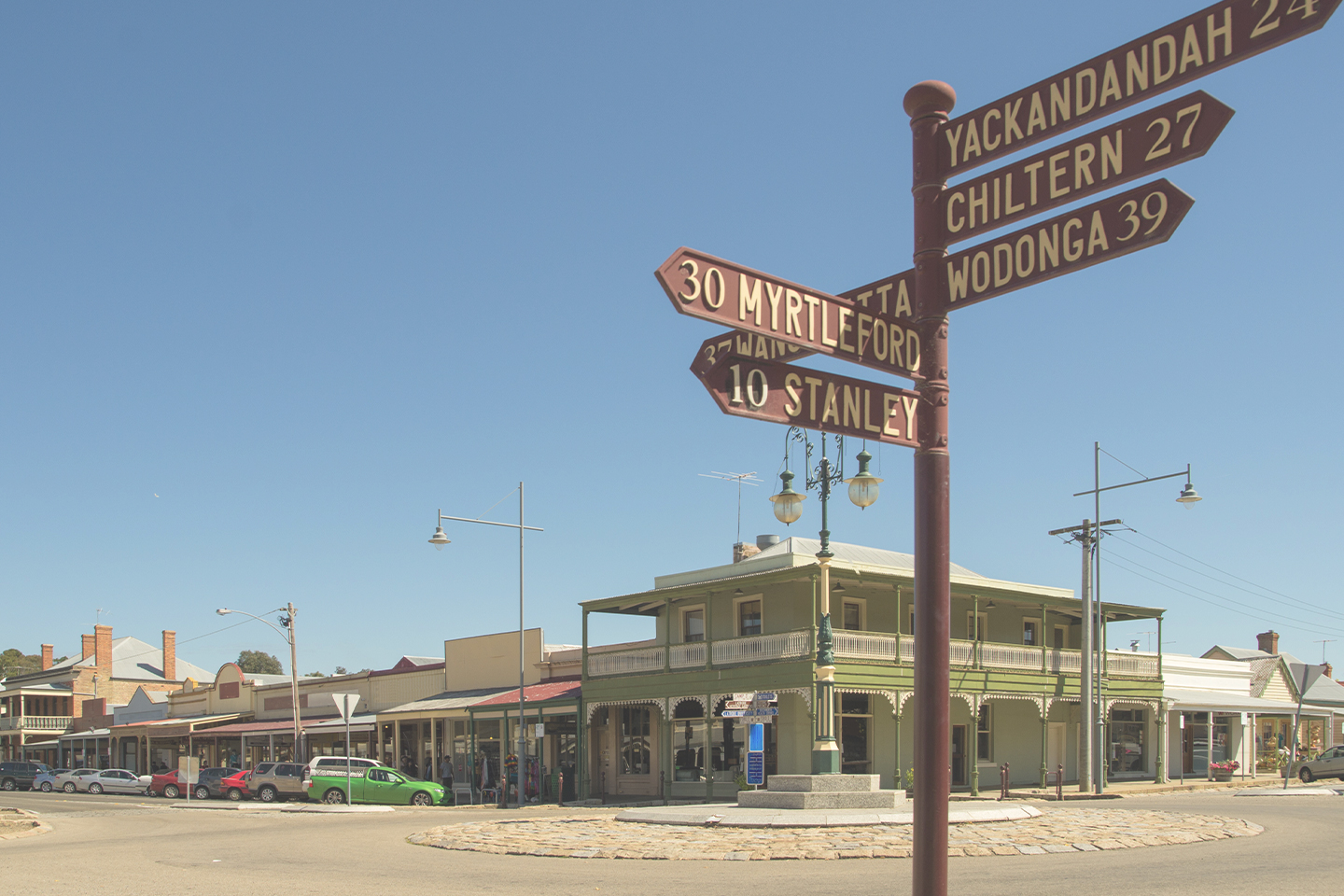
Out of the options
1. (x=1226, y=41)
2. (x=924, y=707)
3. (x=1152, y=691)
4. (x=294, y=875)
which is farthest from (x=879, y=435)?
(x=1152, y=691)

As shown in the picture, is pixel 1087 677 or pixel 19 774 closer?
pixel 1087 677

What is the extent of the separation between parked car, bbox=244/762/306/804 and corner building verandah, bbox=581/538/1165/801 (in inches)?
373

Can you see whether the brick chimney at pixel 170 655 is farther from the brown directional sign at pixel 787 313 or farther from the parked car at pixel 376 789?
the brown directional sign at pixel 787 313

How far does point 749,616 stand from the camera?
1341 inches

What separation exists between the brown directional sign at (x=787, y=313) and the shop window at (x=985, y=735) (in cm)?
3212

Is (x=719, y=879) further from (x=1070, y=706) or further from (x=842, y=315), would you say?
(x=1070, y=706)

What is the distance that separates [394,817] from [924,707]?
25.3 metres

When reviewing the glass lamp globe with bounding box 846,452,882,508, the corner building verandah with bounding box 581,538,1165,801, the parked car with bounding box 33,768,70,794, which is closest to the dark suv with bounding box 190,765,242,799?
the parked car with bounding box 33,768,70,794

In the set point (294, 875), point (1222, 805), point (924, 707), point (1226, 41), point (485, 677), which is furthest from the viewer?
point (485, 677)

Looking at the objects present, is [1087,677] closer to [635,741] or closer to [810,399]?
[635,741]

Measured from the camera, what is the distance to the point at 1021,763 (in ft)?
120

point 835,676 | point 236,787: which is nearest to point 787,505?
point 835,676

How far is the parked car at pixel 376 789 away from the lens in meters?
34.5

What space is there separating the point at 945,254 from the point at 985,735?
32.8 m
